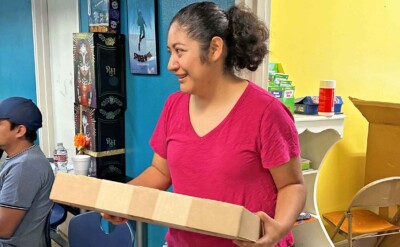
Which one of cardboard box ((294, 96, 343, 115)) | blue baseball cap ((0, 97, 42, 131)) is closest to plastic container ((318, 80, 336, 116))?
cardboard box ((294, 96, 343, 115))

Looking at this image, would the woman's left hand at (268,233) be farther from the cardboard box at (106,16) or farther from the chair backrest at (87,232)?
the cardboard box at (106,16)

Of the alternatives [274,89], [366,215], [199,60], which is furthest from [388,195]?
[199,60]

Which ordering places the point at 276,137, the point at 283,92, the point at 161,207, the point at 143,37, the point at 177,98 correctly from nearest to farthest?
the point at 161,207
the point at 276,137
the point at 177,98
the point at 283,92
the point at 143,37

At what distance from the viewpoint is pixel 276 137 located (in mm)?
967

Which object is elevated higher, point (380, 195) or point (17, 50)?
point (17, 50)

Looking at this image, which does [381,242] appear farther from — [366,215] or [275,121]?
[275,121]

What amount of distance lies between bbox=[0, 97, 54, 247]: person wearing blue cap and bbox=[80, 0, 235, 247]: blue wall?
0.56 m

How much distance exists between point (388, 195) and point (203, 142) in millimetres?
1569

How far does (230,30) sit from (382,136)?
6.11 feet

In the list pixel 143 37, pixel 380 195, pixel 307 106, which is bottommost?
pixel 380 195

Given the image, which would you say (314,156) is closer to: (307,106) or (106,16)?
(307,106)

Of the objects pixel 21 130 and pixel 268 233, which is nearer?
pixel 268 233

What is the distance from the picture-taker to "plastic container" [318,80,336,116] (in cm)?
199

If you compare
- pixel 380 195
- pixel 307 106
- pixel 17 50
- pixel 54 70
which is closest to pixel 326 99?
pixel 307 106
